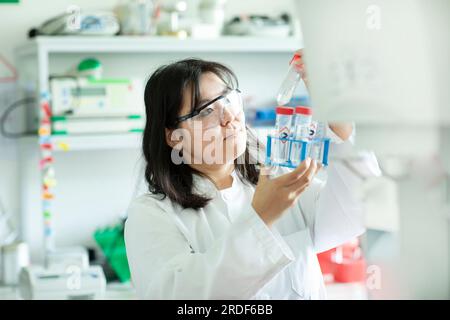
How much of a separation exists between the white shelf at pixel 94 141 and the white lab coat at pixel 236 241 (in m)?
1.49

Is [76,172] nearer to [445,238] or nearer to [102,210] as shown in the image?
[102,210]

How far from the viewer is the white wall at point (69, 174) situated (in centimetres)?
303

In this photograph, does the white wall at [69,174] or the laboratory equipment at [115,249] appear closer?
the laboratory equipment at [115,249]

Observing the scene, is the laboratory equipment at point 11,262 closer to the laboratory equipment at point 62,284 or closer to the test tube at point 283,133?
the laboratory equipment at point 62,284

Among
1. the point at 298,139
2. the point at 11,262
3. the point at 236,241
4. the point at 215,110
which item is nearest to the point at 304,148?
the point at 298,139

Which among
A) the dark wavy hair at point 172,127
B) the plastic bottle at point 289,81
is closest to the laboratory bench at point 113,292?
the dark wavy hair at point 172,127

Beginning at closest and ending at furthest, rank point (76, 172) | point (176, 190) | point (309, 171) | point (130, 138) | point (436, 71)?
point (436, 71) < point (309, 171) < point (176, 190) < point (130, 138) < point (76, 172)

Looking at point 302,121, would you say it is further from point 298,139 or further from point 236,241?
point 236,241

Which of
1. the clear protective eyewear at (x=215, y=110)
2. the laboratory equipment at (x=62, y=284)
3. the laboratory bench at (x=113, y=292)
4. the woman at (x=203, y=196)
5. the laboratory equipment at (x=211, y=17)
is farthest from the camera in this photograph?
the laboratory equipment at (x=211, y=17)

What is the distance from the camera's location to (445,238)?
0.88 meters

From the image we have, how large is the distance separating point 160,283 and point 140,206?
0.64ft

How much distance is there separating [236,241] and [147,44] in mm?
2004

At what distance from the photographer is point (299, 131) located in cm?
102

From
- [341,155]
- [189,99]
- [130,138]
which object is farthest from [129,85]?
[341,155]
